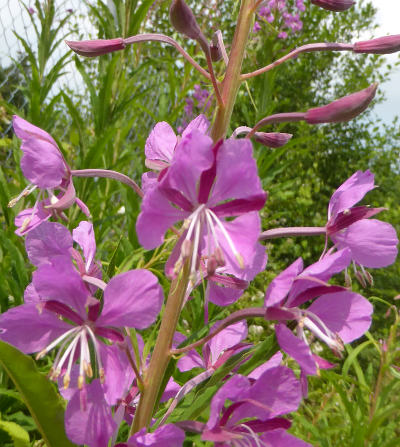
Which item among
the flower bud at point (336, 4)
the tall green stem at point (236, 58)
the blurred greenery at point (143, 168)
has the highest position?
the flower bud at point (336, 4)

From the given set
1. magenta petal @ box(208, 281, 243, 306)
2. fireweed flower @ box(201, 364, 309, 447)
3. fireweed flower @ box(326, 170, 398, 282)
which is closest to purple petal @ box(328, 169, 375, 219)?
fireweed flower @ box(326, 170, 398, 282)

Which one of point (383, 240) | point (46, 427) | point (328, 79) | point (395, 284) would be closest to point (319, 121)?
point (383, 240)

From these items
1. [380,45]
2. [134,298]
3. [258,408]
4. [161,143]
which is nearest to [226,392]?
[258,408]

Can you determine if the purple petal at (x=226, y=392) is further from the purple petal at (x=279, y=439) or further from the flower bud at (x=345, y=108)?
the flower bud at (x=345, y=108)

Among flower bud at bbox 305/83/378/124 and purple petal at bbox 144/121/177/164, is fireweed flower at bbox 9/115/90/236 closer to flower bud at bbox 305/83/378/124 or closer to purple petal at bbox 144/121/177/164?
purple petal at bbox 144/121/177/164

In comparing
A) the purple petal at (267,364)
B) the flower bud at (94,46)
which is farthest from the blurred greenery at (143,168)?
the flower bud at (94,46)
